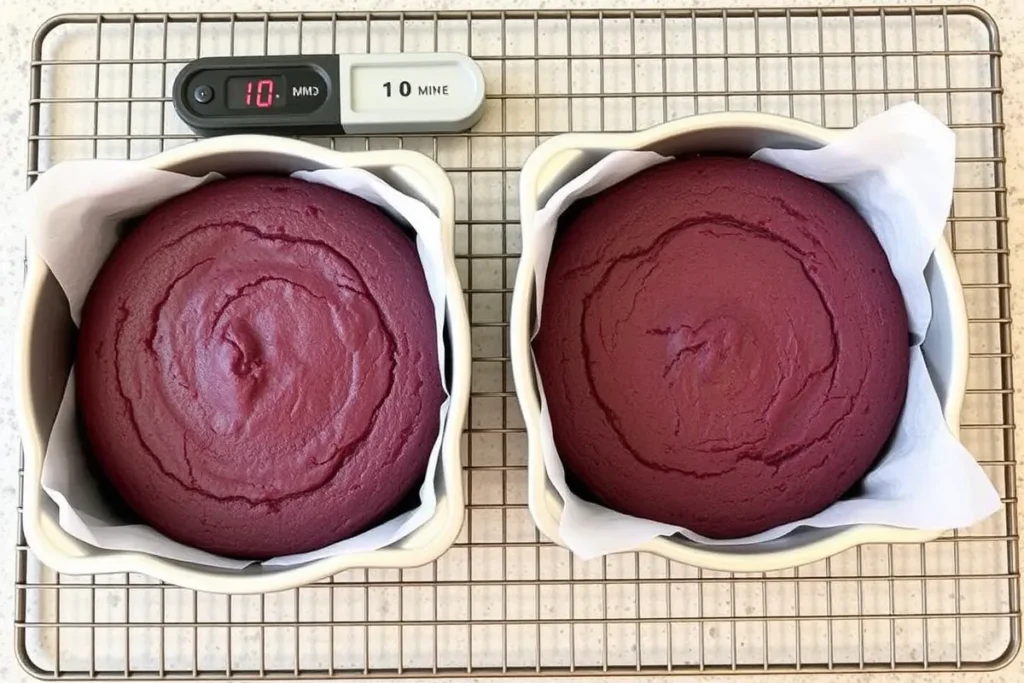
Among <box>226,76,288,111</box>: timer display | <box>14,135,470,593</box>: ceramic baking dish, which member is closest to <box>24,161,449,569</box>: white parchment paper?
<box>14,135,470,593</box>: ceramic baking dish

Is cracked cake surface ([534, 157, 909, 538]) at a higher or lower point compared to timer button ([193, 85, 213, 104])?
lower

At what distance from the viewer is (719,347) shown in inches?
28.2

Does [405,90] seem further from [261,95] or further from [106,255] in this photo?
[106,255]

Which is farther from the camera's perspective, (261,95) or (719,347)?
(261,95)

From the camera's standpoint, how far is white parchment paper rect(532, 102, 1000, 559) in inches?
27.0

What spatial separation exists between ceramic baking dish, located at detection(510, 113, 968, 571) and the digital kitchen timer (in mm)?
174

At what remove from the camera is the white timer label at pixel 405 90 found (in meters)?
0.82

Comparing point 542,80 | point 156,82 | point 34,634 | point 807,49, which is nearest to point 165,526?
point 34,634

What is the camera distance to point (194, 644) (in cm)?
83

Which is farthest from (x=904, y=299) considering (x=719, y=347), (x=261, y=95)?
(x=261, y=95)

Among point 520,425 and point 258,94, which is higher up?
point 258,94

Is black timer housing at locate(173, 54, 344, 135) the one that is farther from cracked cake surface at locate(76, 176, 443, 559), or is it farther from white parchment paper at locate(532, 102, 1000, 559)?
white parchment paper at locate(532, 102, 1000, 559)

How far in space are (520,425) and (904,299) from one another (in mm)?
341

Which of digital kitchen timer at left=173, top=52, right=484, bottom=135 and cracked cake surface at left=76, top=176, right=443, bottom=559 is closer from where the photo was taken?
cracked cake surface at left=76, top=176, right=443, bottom=559
